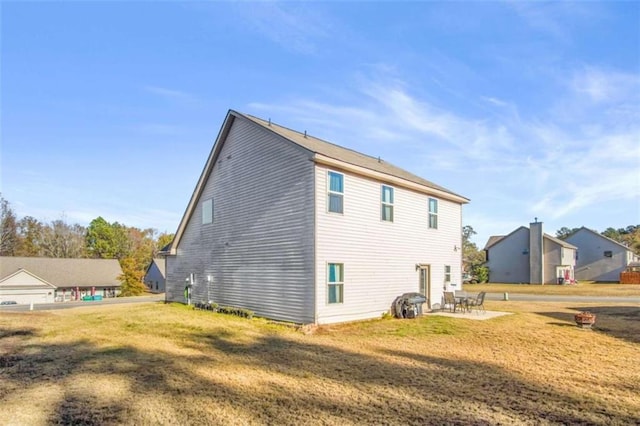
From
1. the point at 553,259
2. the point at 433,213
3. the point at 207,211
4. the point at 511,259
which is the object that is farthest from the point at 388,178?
the point at 511,259

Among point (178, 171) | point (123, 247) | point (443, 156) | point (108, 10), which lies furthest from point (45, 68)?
point (123, 247)

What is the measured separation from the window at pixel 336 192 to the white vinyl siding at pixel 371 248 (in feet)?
0.74

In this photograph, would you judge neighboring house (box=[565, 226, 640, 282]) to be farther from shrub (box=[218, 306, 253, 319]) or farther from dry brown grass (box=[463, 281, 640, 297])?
shrub (box=[218, 306, 253, 319])

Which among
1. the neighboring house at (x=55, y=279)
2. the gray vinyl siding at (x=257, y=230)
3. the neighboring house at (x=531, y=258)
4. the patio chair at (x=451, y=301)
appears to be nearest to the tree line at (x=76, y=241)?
the neighboring house at (x=55, y=279)

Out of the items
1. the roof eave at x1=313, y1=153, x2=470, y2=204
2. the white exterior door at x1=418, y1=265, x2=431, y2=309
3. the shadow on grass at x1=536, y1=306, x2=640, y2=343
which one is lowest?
the shadow on grass at x1=536, y1=306, x2=640, y2=343

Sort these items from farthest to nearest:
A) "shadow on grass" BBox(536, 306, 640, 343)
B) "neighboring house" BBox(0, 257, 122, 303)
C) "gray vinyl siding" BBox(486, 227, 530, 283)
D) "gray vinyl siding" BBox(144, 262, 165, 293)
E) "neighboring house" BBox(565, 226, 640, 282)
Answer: "gray vinyl siding" BBox(144, 262, 165, 293) < "neighboring house" BBox(565, 226, 640, 282) < "gray vinyl siding" BBox(486, 227, 530, 283) < "neighboring house" BBox(0, 257, 122, 303) < "shadow on grass" BBox(536, 306, 640, 343)

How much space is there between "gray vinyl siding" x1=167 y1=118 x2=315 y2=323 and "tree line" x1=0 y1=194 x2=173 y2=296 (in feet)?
159

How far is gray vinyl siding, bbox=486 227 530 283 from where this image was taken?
151 ft

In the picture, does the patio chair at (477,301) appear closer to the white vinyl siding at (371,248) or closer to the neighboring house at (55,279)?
the white vinyl siding at (371,248)

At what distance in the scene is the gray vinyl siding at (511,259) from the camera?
45.9 m

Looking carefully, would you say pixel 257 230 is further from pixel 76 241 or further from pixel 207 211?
pixel 76 241

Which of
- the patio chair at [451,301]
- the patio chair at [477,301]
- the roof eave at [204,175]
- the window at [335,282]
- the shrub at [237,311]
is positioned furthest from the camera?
the roof eave at [204,175]

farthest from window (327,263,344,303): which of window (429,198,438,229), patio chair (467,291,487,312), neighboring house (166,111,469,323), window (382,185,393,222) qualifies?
patio chair (467,291,487,312)

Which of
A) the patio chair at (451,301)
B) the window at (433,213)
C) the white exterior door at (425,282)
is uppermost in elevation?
the window at (433,213)
